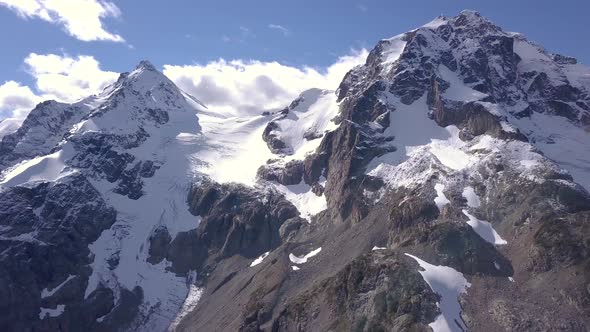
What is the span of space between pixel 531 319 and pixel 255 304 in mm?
75276

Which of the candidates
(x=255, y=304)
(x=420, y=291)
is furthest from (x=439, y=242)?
(x=255, y=304)

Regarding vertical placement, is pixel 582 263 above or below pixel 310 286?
below

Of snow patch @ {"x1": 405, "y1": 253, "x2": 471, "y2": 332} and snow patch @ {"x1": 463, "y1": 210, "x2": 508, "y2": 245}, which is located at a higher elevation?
snow patch @ {"x1": 463, "y1": 210, "x2": 508, "y2": 245}

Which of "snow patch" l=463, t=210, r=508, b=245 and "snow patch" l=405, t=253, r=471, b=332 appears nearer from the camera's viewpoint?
"snow patch" l=405, t=253, r=471, b=332

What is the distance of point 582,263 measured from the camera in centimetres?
16725

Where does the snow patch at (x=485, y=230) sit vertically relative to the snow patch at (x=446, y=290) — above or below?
above

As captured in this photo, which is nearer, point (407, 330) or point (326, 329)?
point (407, 330)

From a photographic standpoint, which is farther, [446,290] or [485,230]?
[485,230]

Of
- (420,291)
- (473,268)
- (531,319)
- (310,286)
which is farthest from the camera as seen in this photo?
(310,286)

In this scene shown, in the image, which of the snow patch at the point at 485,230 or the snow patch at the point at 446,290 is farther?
the snow patch at the point at 485,230

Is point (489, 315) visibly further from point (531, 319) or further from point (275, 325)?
point (275, 325)

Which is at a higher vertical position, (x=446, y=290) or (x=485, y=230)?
(x=485, y=230)

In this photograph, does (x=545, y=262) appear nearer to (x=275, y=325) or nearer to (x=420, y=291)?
(x=420, y=291)

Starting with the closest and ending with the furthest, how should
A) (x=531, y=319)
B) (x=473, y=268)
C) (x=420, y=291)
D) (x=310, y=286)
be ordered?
(x=531, y=319)
(x=420, y=291)
(x=473, y=268)
(x=310, y=286)
